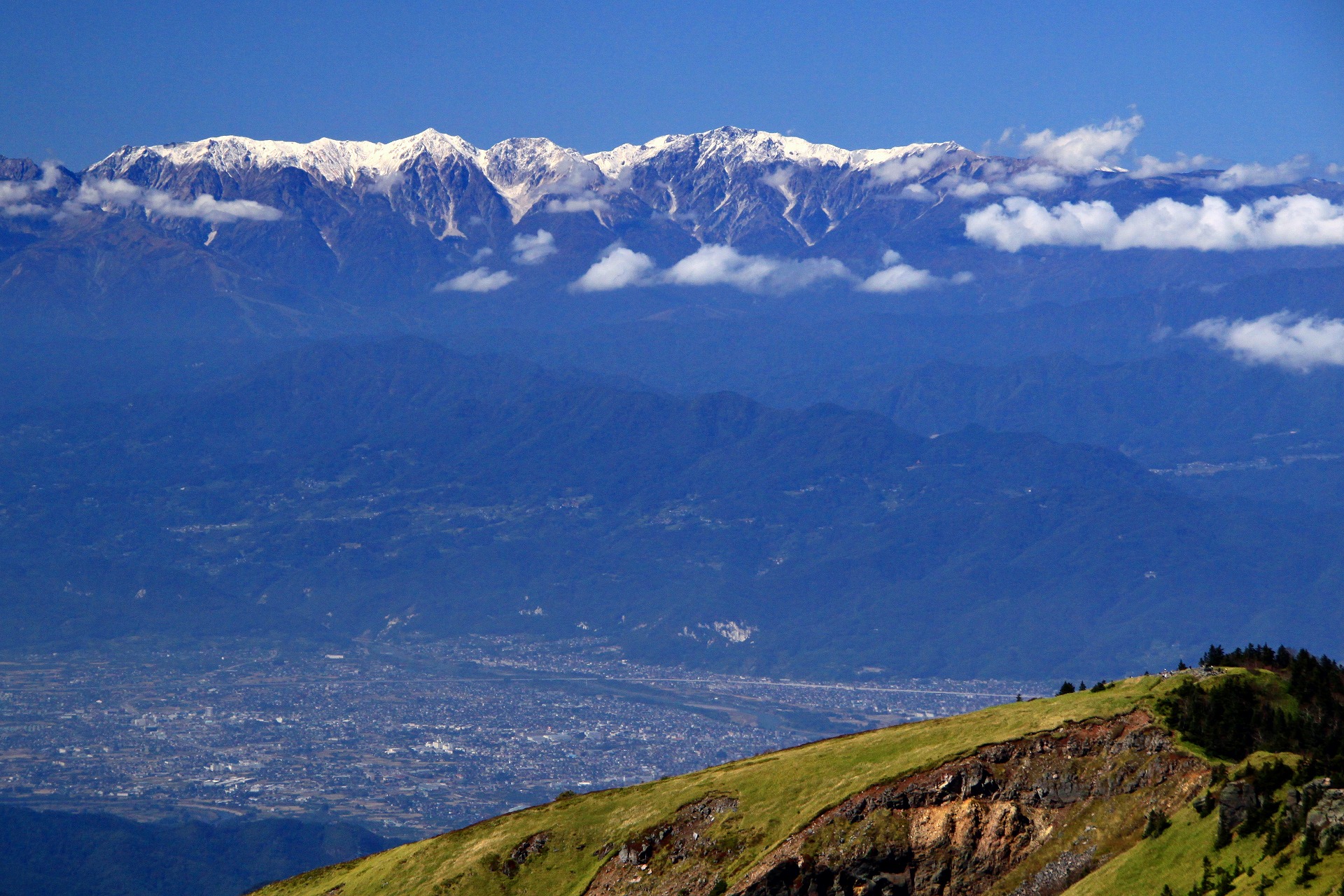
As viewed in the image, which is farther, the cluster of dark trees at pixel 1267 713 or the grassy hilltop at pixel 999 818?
the cluster of dark trees at pixel 1267 713

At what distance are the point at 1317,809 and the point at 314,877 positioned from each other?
250ft

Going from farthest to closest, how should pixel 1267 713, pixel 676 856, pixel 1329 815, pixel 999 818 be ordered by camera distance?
pixel 676 856
pixel 1267 713
pixel 999 818
pixel 1329 815

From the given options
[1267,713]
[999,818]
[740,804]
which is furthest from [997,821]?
[740,804]

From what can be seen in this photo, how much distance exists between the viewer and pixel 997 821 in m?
72.4

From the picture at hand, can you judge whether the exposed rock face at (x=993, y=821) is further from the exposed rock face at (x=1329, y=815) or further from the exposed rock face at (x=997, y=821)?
the exposed rock face at (x=1329, y=815)

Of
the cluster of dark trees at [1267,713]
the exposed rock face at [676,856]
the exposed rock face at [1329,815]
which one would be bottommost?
the exposed rock face at [676,856]

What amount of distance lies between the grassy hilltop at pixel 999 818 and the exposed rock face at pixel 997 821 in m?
0.08

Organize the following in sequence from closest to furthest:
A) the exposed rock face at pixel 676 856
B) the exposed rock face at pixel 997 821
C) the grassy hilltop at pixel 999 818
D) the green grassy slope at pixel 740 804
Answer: the grassy hilltop at pixel 999 818, the exposed rock face at pixel 997 821, the green grassy slope at pixel 740 804, the exposed rock face at pixel 676 856

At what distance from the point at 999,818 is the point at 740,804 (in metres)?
16.5

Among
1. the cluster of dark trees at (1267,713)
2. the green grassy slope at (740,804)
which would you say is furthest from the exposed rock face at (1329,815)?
the green grassy slope at (740,804)

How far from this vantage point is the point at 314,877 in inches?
4363

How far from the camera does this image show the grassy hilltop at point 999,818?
63438 millimetres

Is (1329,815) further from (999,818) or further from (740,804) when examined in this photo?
(740,804)

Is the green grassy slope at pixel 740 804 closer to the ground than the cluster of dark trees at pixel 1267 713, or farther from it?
closer to the ground
